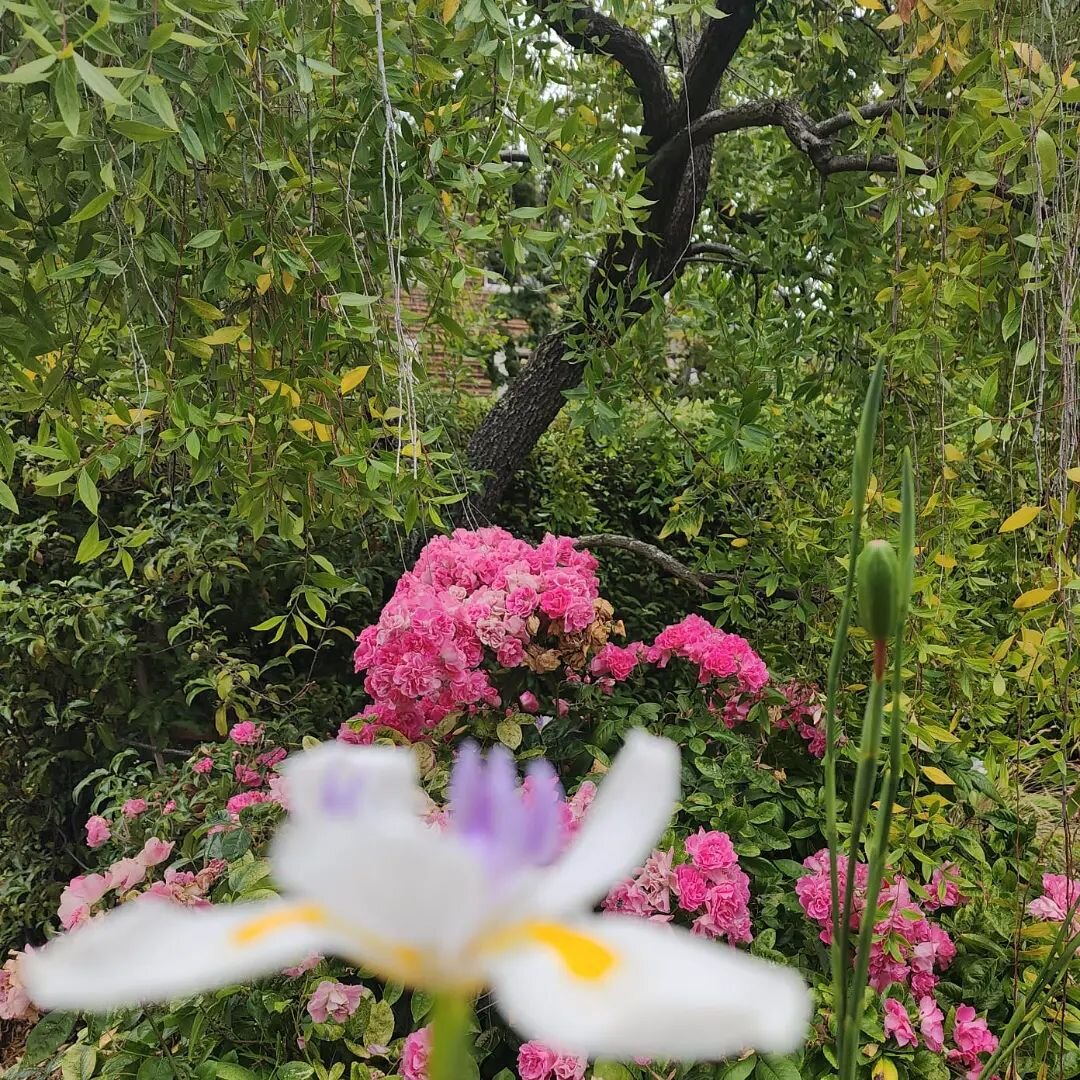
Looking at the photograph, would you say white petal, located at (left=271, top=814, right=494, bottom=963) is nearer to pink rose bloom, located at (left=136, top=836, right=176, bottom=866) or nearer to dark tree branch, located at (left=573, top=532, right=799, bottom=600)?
pink rose bloom, located at (left=136, top=836, right=176, bottom=866)

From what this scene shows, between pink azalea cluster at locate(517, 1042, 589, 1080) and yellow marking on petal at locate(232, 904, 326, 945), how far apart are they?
1.05 meters

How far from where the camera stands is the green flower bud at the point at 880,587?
0.33m

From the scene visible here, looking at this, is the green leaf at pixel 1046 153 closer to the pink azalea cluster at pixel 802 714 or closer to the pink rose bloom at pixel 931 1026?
the pink azalea cluster at pixel 802 714

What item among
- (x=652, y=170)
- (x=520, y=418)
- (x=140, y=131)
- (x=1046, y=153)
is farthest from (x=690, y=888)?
(x=652, y=170)

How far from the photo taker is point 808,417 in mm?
2271

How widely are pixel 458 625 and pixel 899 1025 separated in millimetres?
938

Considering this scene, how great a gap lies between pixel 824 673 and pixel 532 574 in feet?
2.18

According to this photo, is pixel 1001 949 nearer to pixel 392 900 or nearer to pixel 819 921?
pixel 819 921

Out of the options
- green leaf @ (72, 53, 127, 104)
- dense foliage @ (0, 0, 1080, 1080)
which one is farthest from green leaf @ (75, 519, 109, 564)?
green leaf @ (72, 53, 127, 104)

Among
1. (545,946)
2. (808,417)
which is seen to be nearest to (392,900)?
(545,946)

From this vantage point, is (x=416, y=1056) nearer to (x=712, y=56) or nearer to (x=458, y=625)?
(x=458, y=625)

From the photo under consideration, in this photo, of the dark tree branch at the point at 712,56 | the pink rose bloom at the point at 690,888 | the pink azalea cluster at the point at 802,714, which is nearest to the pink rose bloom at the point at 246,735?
the pink rose bloom at the point at 690,888

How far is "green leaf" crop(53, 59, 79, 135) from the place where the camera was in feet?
2.54

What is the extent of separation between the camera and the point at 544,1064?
113 cm
